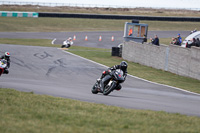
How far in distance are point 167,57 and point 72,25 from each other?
38.1 meters

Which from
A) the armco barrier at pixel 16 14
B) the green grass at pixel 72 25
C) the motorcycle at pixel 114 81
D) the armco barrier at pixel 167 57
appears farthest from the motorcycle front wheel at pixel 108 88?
the armco barrier at pixel 16 14

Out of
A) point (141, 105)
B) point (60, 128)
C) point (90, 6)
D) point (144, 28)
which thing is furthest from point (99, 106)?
point (90, 6)

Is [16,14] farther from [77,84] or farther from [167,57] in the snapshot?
[77,84]

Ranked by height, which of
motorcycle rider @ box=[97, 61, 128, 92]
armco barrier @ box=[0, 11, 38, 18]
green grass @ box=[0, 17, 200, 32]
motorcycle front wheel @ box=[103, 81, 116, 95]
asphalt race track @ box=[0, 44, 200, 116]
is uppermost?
armco barrier @ box=[0, 11, 38, 18]

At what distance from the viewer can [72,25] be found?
59.3m

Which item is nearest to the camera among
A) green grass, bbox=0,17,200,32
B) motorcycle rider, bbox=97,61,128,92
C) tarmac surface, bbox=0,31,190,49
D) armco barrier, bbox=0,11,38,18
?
motorcycle rider, bbox=97,61,128,92

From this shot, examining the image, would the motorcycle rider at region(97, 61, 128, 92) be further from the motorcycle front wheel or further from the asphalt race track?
the asphalt race track

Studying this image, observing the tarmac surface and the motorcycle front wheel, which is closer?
the motorcycle front wheel

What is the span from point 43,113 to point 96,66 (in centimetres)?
1560

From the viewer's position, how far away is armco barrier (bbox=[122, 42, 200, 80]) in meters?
19.8

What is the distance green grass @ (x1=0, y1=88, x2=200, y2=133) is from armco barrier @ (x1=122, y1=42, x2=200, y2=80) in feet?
36.6

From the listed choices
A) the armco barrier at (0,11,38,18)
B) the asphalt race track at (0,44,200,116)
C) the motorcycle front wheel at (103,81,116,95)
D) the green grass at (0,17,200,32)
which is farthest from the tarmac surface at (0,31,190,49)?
the motorcycle front wheel at (103,81,116,95)

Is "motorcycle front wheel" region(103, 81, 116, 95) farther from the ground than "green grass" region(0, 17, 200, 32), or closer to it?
closer to it

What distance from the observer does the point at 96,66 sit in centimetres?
2383
